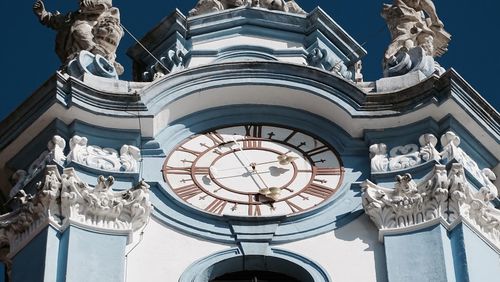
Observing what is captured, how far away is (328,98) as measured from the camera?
88.5ft

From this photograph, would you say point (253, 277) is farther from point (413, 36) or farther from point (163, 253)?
point (413, 36)

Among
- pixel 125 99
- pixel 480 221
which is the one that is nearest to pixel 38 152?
pixel 125 99

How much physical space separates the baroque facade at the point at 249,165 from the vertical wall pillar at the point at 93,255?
20 millimetres

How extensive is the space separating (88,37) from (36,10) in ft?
4.07

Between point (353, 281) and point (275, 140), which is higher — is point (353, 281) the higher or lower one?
the lower one

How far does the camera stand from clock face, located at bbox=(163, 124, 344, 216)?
26.2 metres

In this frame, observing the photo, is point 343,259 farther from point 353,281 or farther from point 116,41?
point 116,41

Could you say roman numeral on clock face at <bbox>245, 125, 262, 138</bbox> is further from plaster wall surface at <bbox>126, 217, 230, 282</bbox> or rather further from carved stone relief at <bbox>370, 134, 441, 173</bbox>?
plaster wall surface at <bbox>126, 217, 230, 282</bbox>

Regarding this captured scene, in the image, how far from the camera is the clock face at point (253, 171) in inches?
1033

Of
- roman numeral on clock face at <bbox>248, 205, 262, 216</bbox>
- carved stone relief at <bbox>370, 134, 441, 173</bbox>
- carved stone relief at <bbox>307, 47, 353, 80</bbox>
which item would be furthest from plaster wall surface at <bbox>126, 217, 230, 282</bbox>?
carved stone relief at <bbox>307, 47, 353, 80</bbox>

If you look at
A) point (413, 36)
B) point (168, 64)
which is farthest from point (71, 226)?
point (413, 36)

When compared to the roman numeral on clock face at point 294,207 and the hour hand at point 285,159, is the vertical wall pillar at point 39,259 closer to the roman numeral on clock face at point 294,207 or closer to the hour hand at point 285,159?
the roman numeral on clock face at point 294,207

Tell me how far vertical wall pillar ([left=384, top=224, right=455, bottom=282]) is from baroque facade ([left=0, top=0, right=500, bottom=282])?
20 millimetres

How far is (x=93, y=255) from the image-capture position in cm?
2494
